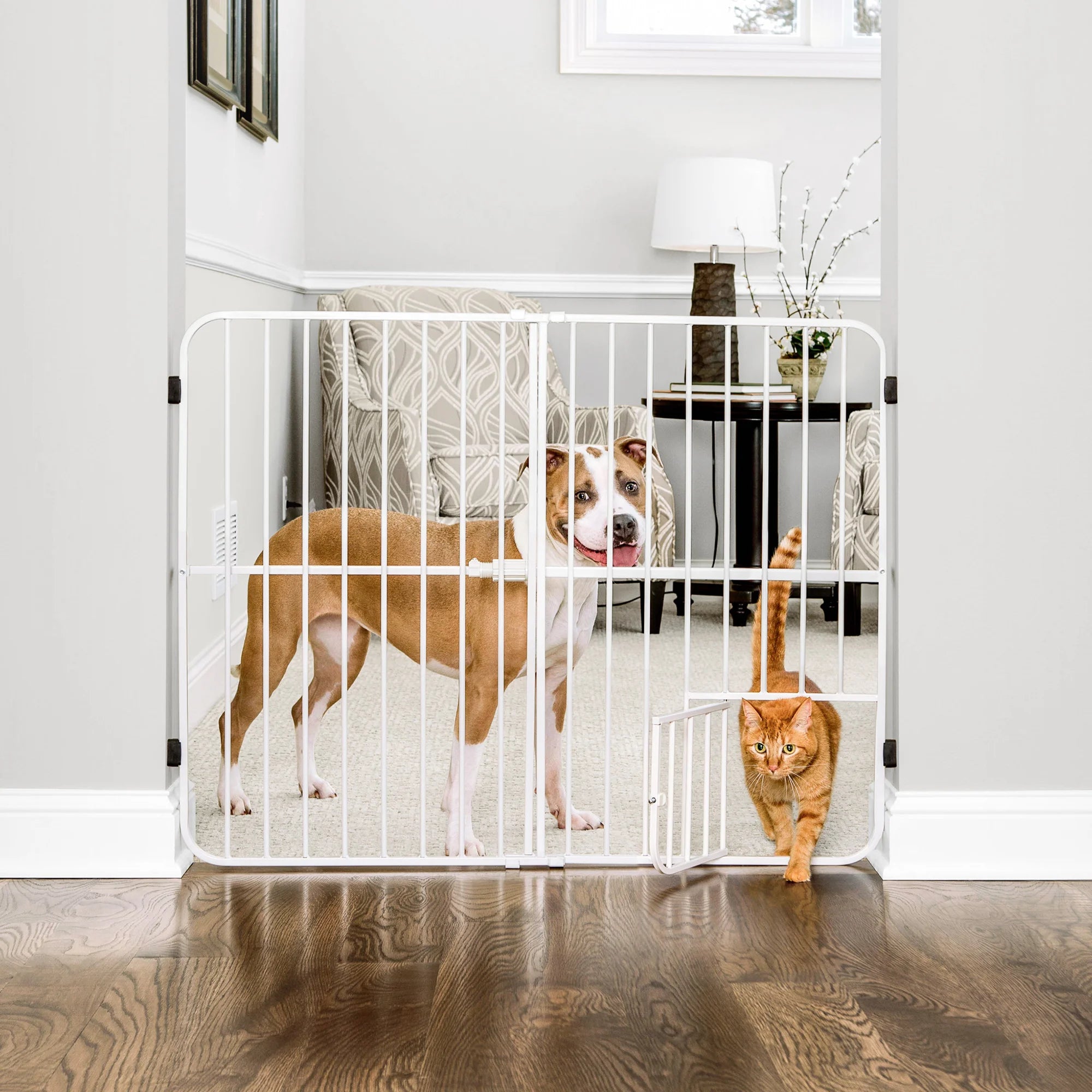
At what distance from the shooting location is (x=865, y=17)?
170 inches

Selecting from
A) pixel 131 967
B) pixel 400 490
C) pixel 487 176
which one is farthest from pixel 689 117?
pixel 131 967

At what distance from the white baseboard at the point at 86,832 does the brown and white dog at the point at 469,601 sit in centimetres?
11

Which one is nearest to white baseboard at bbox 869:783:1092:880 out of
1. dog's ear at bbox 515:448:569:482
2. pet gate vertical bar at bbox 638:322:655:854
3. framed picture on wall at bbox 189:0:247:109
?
pet gate vertical bar at bbox 638:322:655:854

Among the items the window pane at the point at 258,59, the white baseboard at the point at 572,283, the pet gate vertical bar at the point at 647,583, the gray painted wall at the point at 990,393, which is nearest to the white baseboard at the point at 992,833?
the gray painted wall at the point at 990,393

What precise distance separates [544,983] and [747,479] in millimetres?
2590

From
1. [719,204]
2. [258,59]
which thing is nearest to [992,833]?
[719,204]

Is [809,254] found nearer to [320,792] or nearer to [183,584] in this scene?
[320,792]

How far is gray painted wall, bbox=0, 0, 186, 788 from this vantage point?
1.74m

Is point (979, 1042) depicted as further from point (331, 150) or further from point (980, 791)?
point (331, 150)

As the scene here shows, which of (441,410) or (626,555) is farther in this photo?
(441,410)

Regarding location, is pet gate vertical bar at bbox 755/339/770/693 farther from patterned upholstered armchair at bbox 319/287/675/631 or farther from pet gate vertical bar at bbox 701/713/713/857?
patterned upholstered armchair at bbox 319/287/675/631

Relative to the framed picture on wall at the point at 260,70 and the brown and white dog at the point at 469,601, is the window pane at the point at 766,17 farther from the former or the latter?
the brown and white dog at the point at 469,601

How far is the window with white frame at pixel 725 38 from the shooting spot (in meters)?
4.25

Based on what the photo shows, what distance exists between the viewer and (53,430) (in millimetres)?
1787
